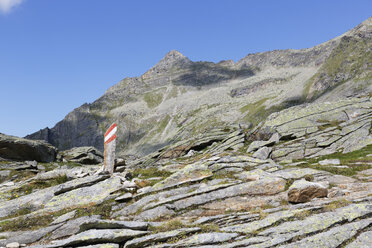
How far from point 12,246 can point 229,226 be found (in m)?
10.0

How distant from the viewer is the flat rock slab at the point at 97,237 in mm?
10127

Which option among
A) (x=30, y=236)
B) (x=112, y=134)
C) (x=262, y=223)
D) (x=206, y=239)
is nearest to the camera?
(x=206, y=239)

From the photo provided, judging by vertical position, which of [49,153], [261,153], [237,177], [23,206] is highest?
[49,153]

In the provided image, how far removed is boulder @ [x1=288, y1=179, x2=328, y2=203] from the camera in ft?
44.6

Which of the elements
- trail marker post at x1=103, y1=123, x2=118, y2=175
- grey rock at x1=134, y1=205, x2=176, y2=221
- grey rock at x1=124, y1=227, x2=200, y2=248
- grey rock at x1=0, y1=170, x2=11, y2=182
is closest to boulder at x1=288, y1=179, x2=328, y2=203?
grey rock at x1=124, y1=227, x2=200, y2=248

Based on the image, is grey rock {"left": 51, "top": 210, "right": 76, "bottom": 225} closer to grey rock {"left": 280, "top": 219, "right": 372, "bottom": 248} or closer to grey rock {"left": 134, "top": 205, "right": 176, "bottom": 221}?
grey rock {"left": 134, "top": 205, "right": 176, "bottom": 221}

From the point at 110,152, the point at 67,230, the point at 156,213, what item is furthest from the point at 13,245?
the point at 110,152

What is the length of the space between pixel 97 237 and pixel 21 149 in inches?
2287

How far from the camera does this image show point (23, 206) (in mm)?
17125

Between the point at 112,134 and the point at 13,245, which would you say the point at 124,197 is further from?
the point at 112,134

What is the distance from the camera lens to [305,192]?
13.8 metres

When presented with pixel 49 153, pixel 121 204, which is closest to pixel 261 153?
pixel 121 204

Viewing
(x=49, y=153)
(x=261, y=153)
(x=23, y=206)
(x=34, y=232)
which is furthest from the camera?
(x=49, y=153)

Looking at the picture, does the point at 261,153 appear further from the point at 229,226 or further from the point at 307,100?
the point at 307,100
